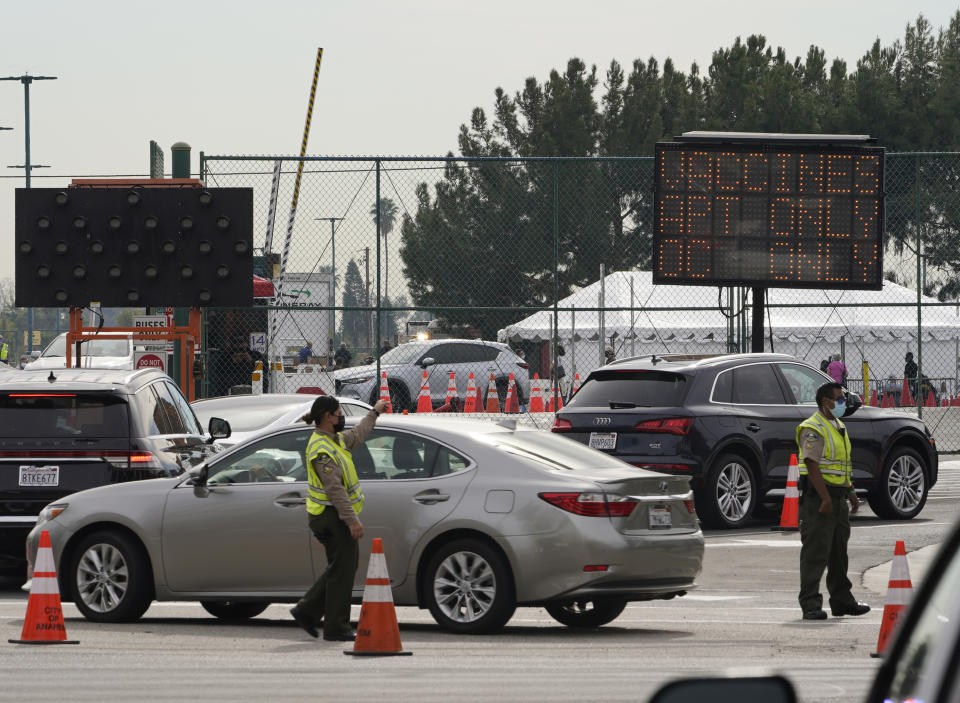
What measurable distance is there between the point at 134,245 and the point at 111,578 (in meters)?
9.41

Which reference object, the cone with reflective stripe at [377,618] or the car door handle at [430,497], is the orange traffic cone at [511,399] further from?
the cone with reflective stripe at [377,618]

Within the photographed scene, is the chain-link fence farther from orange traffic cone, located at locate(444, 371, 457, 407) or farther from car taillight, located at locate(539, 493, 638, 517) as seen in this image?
car taillight, located at locate(539, 493, 638, 517)

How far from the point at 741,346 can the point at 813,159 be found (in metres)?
3.85

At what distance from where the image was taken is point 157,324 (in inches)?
890

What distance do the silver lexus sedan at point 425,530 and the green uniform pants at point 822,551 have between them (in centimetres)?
97

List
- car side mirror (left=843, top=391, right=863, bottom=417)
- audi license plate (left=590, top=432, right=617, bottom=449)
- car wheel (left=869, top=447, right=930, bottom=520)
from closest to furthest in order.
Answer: car side mirror (left=843, top=391, right=863, bottom=417) < audi license plate (left=590, top=432, right=617, bottom=449) < car wheel (left=869, top=447, right=930, bottom=520)

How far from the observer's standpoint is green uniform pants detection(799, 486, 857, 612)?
11266mm

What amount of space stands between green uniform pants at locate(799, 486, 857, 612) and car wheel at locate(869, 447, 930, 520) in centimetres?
665

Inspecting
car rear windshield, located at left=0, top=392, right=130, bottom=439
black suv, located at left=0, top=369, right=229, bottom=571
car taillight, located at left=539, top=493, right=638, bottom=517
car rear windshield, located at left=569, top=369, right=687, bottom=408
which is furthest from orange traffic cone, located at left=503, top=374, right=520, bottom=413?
car taillight, located at left=539, top=493, right=638, bottom=517

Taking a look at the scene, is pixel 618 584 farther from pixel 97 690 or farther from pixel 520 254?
pixel 520 254

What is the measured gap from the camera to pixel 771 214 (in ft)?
69.3

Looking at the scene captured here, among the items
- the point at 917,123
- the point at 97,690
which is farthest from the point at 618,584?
the point at 917,123

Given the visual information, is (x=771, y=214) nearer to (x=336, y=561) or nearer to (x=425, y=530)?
(x=425, y=530)

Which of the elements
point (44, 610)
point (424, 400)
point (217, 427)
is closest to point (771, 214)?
point (424, 400)
